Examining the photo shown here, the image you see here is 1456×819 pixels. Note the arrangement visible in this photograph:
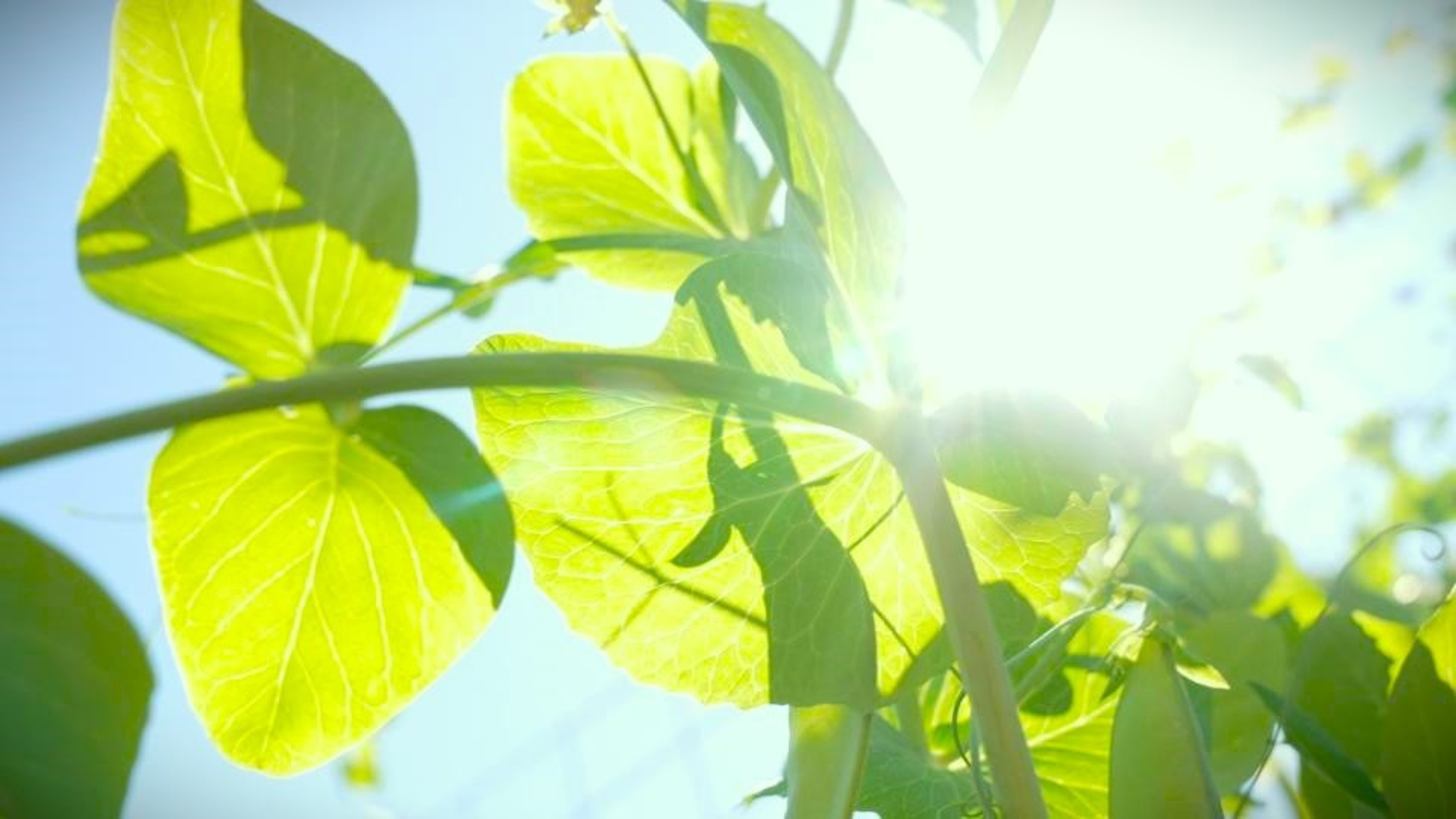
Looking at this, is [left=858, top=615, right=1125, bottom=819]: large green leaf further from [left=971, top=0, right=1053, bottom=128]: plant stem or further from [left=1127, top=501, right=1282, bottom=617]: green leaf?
[left=971, top=0, right=1053, bottom=128]: plant stem

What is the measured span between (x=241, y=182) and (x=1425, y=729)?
1.30 ft

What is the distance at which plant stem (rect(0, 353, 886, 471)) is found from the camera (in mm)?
281

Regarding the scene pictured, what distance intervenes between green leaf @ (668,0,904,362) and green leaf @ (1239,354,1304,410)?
189 mm

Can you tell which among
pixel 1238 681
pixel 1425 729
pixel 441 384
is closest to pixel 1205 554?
pixel 1238 681

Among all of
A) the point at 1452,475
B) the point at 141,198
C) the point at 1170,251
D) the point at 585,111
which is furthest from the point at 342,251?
the point at 1452,475

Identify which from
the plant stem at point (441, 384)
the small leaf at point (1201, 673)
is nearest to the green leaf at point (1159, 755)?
the small leaf at point (1201, 673)

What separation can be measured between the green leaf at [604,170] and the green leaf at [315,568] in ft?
0.53

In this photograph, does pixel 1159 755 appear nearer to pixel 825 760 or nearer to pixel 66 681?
pixel 825 760

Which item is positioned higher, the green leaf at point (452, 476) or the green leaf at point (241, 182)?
the green leaf at point (241, 182)

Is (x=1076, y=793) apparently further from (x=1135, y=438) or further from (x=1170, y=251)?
(x=1170, y=251)

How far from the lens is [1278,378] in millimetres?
489

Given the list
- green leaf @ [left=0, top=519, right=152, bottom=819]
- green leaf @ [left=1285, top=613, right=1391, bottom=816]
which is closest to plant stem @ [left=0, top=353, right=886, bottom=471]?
green leaf @ [left=0, top=519, right=152, bottom=819]

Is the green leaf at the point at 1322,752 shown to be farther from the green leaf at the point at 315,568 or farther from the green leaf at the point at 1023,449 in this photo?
the green leaf at the point at 315,568

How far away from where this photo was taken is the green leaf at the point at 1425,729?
14.8 inches
